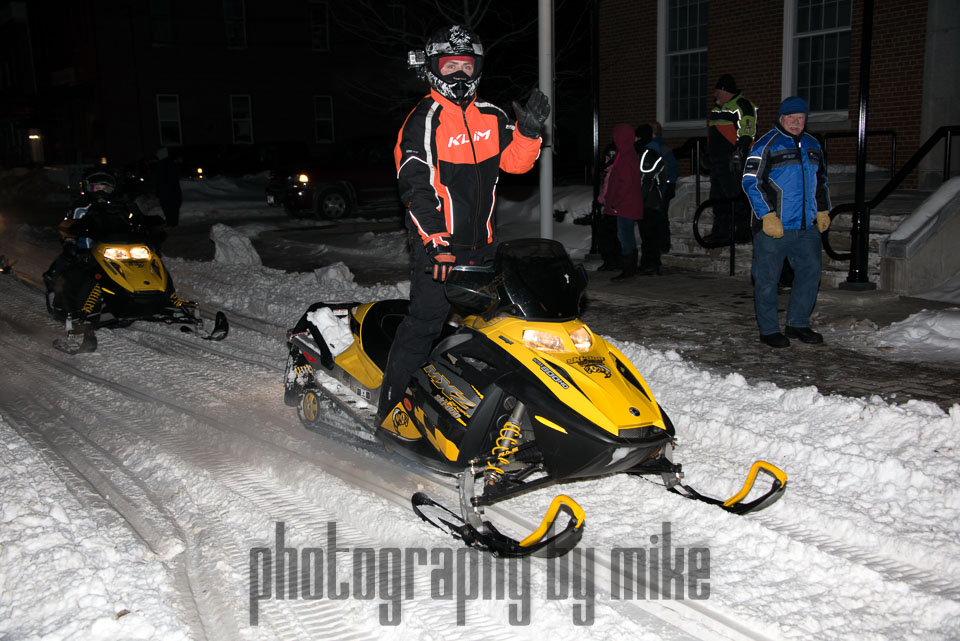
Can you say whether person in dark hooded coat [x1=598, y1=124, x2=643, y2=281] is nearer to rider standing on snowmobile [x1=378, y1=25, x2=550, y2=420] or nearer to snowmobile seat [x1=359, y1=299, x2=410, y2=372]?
snowmobile seat [x1=359, y1=299, x2=410, y2=372]

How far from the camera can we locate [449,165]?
175 inches

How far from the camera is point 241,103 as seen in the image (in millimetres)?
33031

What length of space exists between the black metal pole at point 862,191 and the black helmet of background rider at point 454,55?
216 inches

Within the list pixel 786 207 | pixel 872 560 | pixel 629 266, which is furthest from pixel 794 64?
pixel 872 560

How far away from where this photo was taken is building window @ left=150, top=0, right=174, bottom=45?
3071cm

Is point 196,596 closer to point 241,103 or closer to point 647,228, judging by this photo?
point 647,228

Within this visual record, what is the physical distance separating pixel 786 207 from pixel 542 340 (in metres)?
3.99

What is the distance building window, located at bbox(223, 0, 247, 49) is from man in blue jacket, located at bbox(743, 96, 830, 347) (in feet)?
96.9

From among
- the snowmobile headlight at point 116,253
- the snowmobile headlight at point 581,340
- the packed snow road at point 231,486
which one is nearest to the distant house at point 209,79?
the snowmobile headlight at point 116,253

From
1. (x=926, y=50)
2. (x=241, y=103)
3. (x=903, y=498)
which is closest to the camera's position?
(x=903, y=498)

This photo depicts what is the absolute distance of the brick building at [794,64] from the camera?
12.5 meters

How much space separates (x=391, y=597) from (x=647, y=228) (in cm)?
792

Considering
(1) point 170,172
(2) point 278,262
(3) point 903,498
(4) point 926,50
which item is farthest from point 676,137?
(3) point 903,498

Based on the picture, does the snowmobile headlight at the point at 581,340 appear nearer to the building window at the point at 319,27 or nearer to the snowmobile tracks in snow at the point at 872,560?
the snowmobile tracks in snow at the point at 872,560
